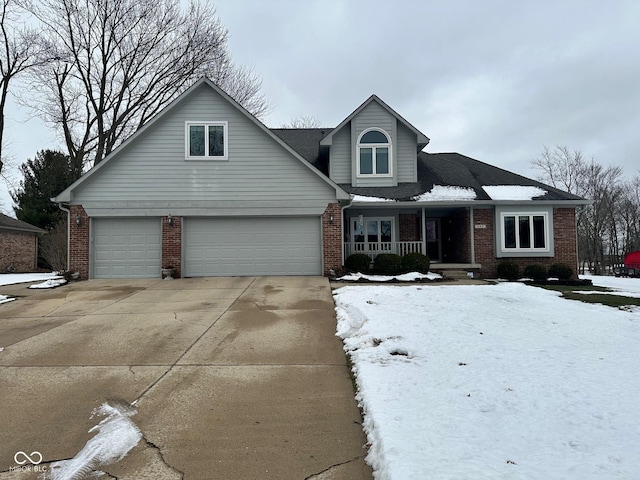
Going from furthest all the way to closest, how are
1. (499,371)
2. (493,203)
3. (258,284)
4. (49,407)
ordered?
(493,203) < (258,284) < (499,371) < (49,407)

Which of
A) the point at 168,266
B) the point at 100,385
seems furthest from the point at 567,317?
the point at 168,266

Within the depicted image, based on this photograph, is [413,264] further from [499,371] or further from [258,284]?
[499,371]

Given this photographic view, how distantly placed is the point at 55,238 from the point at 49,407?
72.2ft

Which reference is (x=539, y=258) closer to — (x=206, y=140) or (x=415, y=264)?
(x=415, y=264)

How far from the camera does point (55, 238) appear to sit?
72.6 ft

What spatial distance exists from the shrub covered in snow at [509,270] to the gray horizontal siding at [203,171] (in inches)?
263

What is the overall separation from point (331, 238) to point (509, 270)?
6516 mm

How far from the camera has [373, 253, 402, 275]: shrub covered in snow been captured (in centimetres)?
1286

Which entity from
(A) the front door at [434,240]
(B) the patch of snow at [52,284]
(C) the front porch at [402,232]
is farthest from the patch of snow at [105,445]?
(A) the front door at [434,240]

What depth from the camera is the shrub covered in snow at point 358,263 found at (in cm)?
1303

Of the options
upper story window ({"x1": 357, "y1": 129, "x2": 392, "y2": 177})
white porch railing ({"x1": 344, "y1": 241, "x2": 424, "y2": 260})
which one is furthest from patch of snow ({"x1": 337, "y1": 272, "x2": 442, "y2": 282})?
upper story window ({"x1": 357, "y1": 129, "x2": 392, "y2": 177})

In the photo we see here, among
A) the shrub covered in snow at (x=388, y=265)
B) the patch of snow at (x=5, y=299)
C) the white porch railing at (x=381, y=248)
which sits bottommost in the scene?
the patch of snow at (x=5, y=299)

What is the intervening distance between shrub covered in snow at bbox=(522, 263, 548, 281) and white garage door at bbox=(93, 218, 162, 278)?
12643mm

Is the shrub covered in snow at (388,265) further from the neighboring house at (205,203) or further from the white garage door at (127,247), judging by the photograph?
the white garage door at (127,247)
